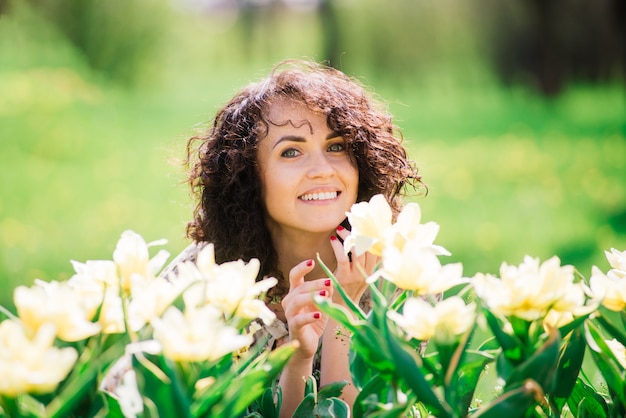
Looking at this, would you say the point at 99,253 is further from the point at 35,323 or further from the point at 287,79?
the point at 35,323

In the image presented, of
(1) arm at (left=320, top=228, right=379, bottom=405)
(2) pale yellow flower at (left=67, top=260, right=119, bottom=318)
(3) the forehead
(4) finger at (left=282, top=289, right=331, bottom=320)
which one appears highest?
(3) the forehead

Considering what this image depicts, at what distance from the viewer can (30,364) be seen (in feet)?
3.29

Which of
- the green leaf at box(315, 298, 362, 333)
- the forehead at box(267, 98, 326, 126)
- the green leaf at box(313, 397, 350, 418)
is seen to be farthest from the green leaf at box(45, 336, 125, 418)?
the forehead at box(267, 98, 326, 126)

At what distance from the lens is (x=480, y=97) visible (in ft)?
36.2

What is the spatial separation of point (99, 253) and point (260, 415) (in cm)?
337

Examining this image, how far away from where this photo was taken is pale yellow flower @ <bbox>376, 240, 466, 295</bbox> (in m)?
1.18

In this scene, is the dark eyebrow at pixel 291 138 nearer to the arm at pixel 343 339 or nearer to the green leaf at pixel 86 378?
the arm at pixel 343 339

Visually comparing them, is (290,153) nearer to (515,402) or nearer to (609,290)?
(609,290)

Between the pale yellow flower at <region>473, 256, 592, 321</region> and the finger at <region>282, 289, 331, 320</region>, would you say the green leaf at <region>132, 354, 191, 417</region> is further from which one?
the finger at <region>282, 289, 331, 320</region>

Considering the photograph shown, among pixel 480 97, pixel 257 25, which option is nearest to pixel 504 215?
pixel 480 97

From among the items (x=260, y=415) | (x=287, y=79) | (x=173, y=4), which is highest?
(x=173, y=4)

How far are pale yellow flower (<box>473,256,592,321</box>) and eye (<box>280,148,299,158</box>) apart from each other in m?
1.13

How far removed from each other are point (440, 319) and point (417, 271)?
0.26 feet

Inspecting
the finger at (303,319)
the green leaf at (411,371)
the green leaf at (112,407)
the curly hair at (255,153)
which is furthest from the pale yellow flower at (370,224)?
the curly hair at (255,153)
